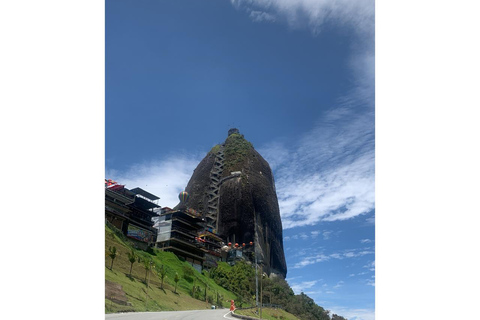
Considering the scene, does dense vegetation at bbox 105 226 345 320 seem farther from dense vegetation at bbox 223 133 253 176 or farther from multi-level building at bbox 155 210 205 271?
dense vegetation at bbox 223 133 253 176

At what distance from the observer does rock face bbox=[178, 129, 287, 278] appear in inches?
3777

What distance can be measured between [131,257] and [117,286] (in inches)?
424

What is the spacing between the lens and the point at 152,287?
132 feet

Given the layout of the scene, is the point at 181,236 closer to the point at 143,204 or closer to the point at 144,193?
the point at 143,204

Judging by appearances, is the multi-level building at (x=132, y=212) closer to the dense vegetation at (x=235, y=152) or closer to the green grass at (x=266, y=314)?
the green grass at (x=266, y=314)

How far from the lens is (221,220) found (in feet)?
326

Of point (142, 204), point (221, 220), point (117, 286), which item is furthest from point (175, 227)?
point (117, 286)

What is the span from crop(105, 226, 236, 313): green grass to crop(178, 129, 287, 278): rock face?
36082 millimetres

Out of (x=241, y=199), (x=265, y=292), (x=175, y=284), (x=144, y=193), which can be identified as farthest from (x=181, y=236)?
(x=241, y=199)

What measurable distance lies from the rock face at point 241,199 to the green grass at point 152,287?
36.1m

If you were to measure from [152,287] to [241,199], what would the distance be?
59865 millimetres

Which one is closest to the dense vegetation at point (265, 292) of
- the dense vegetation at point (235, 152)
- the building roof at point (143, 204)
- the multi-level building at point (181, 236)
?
the multi-level building at point (181, 236)

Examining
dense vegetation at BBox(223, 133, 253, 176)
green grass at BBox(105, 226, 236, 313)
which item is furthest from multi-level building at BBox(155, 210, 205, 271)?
dense vegetation at BBox(223, 133, 253, 176)
